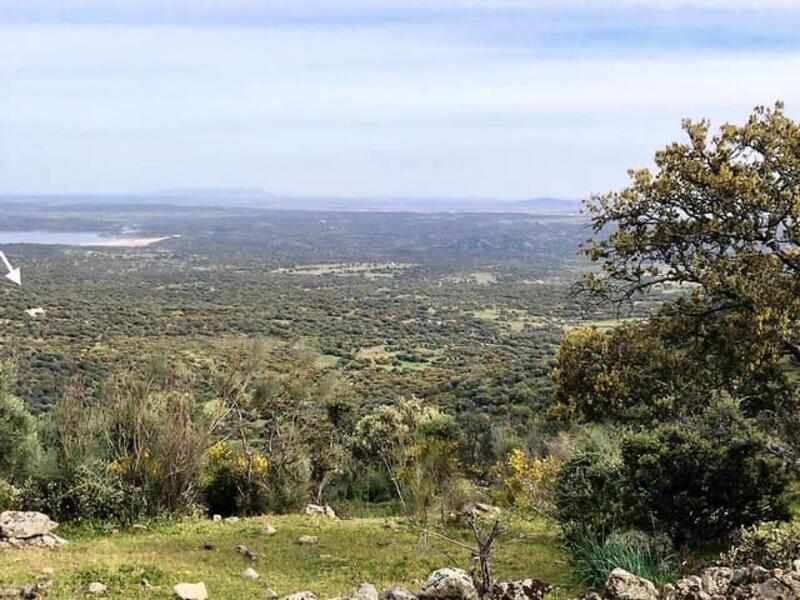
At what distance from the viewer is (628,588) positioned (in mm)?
6926

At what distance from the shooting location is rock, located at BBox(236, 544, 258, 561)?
38.3 feet

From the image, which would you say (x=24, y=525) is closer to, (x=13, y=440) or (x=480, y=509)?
(x=13, y=440)

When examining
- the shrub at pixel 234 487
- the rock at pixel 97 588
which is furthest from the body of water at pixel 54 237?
the rock at pixel 97 588

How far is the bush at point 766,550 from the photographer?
775 cm

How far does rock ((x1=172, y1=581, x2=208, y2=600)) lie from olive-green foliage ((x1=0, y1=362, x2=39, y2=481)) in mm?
7475

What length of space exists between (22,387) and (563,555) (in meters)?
28.0

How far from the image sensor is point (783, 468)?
10.1 m

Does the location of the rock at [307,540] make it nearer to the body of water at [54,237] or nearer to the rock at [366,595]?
the rock at [366,595]

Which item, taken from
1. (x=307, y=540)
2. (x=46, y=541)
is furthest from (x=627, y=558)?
(x=46, y=541)

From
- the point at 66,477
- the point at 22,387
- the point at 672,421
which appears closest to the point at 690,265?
the point at 672,421

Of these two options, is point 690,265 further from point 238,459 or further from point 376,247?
point 376,247

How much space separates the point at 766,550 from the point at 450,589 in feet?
10.8

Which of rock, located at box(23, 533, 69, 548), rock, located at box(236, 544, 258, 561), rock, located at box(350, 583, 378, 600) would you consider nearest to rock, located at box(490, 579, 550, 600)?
rock, located at box(350, 583, 378, 600)

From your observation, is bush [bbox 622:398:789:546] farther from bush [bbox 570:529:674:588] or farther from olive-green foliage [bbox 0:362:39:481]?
olive-green foliage [bbox 0:362:39:481]
